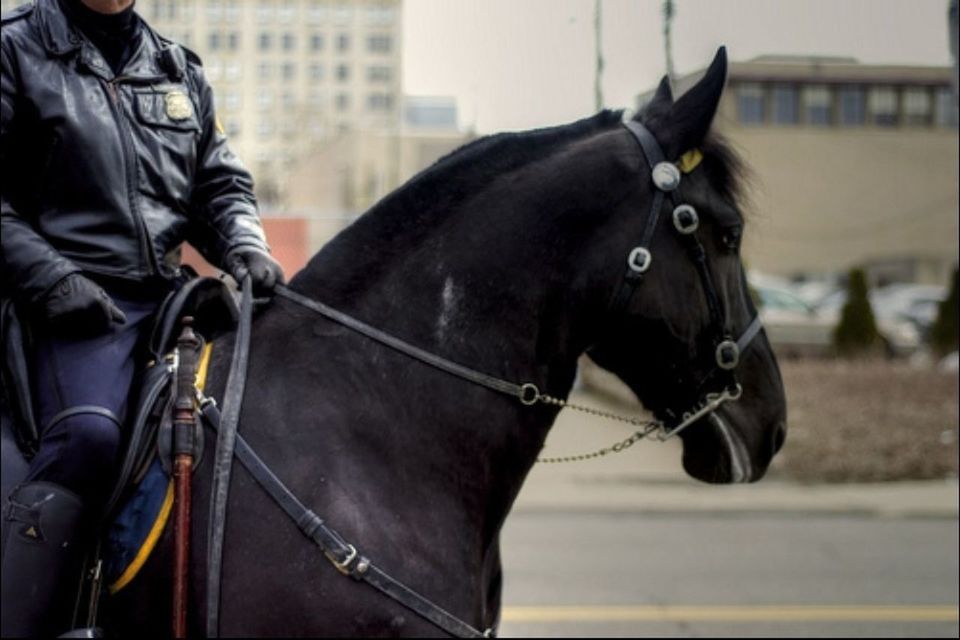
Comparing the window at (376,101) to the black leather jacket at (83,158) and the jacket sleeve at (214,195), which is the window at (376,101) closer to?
the jacket sleeve at (214,195)

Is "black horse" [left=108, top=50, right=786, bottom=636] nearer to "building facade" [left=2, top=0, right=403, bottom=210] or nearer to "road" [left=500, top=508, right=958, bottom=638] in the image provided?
"road" [left=500, top=508, right=958, bottom=638]

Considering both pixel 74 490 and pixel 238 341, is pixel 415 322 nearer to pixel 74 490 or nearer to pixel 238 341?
pixel 238 341

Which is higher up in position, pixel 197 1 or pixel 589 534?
pixel 197 1

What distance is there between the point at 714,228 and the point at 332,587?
4.23 ft

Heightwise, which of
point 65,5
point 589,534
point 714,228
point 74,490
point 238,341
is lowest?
point 589,534

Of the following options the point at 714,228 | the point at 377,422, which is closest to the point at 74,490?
the point at 377,422

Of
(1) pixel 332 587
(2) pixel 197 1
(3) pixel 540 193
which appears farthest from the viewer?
(2) pixel 197 1

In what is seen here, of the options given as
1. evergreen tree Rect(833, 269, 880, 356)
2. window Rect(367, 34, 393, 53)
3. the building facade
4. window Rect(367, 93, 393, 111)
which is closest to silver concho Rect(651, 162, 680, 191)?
the building facade

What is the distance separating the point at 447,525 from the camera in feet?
9.39

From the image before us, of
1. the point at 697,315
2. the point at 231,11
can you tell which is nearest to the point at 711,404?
the point at 697,315

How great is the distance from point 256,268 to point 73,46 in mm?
654

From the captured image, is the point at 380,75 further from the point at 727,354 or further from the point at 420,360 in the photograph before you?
the point at 420,360

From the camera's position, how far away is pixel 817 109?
134ft

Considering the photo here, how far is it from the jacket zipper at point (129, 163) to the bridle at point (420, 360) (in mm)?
254
